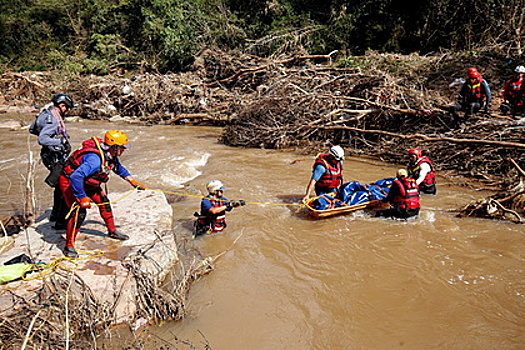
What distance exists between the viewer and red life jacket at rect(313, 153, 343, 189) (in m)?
5.86

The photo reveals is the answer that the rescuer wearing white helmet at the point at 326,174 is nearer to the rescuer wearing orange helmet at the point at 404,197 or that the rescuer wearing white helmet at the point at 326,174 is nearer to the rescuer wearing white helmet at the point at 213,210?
the rescuer wearing orange helmet at the point at 404,197

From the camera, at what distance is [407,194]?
17.6ft

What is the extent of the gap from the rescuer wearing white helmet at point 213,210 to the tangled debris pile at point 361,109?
4.94 meters

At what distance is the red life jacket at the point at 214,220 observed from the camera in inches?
204

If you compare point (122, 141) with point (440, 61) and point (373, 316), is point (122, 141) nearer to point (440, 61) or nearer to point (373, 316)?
point (373, 316)

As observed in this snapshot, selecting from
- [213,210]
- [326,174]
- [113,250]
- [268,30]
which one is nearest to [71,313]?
[113,250]

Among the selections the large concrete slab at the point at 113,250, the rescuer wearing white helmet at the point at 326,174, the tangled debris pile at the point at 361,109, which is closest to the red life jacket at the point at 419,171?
the rescuer wearing white helmet at the point at 326,174

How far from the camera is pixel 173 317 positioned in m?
3.37

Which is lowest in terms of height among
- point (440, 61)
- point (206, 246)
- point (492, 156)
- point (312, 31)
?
point (206, 246)

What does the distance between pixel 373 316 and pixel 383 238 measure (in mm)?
1777

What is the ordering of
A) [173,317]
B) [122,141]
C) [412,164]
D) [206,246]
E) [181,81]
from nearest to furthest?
[173,317] → [122,141] → [206,246] → [412,164] → [181,81]

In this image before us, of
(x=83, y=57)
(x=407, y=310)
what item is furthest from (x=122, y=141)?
(x=83, y=57)

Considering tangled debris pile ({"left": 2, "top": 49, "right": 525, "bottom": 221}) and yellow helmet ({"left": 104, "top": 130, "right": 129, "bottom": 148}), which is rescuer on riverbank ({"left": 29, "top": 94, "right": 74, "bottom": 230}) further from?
tangled debris pile ({"left": 2, "top": 49, "right": 525, "bottom": 221})

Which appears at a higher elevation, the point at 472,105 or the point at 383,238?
the point at 472,105
